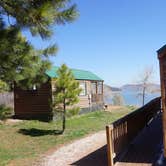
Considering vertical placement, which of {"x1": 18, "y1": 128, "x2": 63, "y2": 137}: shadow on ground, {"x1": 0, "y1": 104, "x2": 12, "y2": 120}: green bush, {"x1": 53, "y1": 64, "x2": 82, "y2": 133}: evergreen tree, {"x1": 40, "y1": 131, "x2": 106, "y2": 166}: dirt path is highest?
{"x1": 53, "y1": 64, "x2": 82, "y2": 133}: evergreen tree

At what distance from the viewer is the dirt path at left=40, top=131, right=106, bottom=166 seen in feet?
32.1

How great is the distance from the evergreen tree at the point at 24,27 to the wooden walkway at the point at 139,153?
3.05m

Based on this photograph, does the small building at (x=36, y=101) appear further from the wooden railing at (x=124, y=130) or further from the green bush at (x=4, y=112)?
the green bush at (x=4, y=112)

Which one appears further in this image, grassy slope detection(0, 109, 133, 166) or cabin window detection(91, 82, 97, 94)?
cabin window detection(91, 82, 97, 94)

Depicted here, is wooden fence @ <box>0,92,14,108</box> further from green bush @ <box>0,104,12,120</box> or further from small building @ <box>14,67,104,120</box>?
green bush @ <box>0,104,12,120</box>

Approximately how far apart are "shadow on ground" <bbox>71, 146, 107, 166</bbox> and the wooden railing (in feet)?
2.40

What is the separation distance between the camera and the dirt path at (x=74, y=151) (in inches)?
385

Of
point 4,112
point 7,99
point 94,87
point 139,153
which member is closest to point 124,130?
point 139,153

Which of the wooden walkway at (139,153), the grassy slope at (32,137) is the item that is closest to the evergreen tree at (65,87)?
the grassy slope at (32,137)

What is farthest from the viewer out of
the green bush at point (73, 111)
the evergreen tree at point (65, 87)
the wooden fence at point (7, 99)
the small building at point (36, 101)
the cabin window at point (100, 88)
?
the cabin window at point (100, 88)

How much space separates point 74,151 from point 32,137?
3.92 metres

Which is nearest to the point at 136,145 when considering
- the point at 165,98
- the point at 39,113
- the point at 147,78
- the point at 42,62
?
the point at 165,98

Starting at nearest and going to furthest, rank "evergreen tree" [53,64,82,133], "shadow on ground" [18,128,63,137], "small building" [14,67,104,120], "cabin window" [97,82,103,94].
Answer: "shadow on ground" [18,128,63,137]
"evergreen tree" [53,64,82,133]
"small building" [14,67,104,120]
"cabin window" [97,82,103,94]

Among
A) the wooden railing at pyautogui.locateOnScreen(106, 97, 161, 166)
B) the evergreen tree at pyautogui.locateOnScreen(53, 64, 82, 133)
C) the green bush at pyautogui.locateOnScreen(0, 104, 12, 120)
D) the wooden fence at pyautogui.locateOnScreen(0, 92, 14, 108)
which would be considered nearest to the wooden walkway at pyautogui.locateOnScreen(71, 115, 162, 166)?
the wooden railing at pyautogui.locateOnScreen(106, 97, 161, 166)
